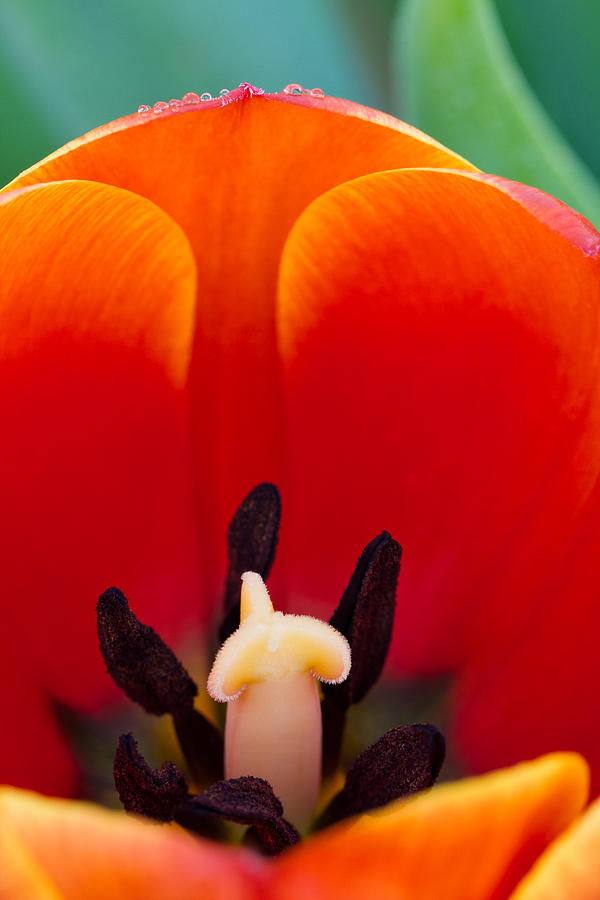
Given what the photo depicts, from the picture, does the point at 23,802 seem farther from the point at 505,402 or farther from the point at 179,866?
the point at 505,402

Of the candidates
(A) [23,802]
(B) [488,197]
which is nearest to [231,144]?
(B) [488,197]

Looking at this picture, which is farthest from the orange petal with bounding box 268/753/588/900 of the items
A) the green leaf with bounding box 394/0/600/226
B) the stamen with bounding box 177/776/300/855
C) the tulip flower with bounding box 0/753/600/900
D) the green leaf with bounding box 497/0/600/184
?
the green leaf with bounding box 497/0/600/184

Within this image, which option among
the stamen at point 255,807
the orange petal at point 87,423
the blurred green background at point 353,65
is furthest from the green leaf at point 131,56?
the stamen at point 255,807

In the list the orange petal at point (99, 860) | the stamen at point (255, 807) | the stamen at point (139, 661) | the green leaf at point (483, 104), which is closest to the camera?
the orange petal at point (99, 860)

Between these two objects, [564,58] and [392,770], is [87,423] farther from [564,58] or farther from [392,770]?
[564,58]

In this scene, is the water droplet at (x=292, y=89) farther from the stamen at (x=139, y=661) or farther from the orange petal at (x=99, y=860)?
the orange petal at (x=99, y=860)

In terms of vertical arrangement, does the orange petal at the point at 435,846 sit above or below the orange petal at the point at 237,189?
below
